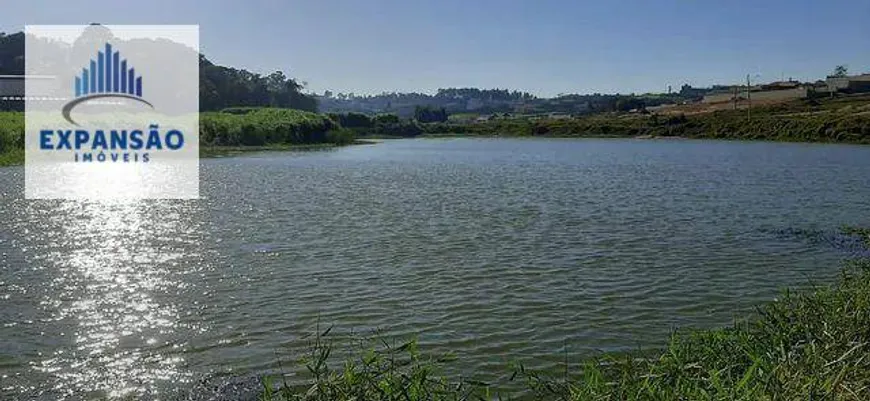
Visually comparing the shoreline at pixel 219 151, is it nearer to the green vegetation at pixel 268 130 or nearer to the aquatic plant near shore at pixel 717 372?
the green vegetation at pixel 268 130

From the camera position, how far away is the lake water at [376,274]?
8516 mm

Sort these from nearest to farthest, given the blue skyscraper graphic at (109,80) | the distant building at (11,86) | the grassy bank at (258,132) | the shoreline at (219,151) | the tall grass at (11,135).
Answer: the shoreline at (219,151) → the tall grass at (11,135) → the grassy bank at (258,132) → the blue skyscraper graphic at (109,80) → the distant building at (11,86)

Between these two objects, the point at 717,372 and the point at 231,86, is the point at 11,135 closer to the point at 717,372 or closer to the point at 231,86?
the point at 717,372

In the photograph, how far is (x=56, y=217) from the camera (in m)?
18.9

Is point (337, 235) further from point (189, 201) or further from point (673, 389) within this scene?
point (673, 389)

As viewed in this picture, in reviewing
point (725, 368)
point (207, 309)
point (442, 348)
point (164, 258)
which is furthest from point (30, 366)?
point (725, 368)

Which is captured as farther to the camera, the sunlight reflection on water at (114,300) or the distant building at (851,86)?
the distant building at (851,86)

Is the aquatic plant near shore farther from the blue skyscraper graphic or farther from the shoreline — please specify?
the blue skyscraper graphic

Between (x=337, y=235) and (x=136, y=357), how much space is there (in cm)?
817

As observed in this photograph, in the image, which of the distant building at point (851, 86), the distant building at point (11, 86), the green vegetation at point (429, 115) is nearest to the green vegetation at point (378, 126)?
the distant building at point (11, 86)

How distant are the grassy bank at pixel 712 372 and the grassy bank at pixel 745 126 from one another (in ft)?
214

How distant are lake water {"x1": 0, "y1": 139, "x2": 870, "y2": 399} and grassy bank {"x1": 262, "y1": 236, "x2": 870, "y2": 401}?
3.20 ft

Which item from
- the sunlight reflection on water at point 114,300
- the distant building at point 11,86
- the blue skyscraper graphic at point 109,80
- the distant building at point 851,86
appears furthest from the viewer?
the distant building at point 851,86

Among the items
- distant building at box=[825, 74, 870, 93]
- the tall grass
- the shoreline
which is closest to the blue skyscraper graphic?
the shoreline
